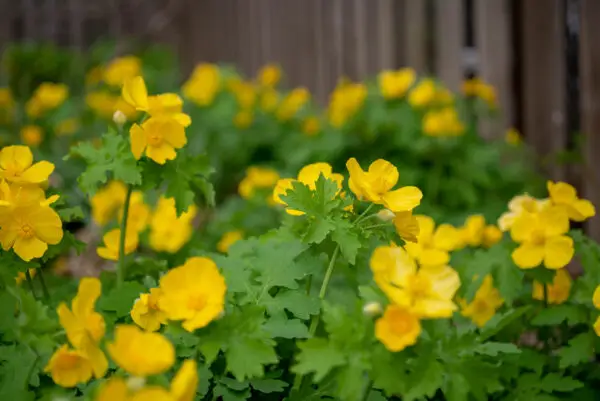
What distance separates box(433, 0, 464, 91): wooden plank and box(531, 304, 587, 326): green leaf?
7.56ft

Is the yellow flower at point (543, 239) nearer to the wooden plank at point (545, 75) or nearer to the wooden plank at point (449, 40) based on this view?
the wooden plank at point (545, 75)

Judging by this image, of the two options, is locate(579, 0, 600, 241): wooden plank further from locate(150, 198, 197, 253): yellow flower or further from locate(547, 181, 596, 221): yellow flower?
locate(150, 198, 197, 253): yellow flower

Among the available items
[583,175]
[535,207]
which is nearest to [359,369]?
[535,207]

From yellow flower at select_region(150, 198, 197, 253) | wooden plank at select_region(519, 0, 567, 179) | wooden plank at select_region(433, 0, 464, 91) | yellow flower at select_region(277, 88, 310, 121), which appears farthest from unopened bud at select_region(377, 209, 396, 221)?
yellow flower at select_region(277, 88, 310, 121)

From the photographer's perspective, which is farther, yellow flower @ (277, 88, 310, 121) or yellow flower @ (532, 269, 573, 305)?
yellow flower @ (277, 88, 310, 121)

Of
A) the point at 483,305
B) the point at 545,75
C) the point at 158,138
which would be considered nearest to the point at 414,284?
the point at 158,138

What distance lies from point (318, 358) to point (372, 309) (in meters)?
0.10

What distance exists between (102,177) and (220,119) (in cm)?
280

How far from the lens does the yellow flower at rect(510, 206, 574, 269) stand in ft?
4.66

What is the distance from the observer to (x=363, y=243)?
1.22 m

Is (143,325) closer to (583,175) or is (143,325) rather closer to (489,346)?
(489,346)

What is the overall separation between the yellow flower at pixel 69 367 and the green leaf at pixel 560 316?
32.0 inches

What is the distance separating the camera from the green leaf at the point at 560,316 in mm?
1433

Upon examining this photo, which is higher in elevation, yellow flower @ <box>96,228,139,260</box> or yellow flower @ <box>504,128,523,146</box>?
yellow flower @ <box>96,228,139,260</box>
